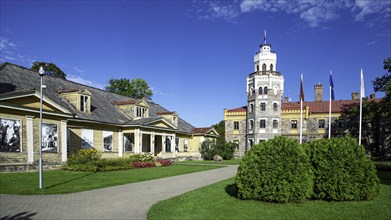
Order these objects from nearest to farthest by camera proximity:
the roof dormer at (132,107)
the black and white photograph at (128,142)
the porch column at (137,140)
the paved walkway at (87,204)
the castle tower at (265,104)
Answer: the paved walkway at (87,204), the porch column at (137,140), the black and white photograph at (128,142), the roof dormer at (132,107), the castle tower at (265,104)

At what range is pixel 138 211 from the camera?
8.91 m

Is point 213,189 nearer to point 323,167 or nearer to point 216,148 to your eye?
point 323,167

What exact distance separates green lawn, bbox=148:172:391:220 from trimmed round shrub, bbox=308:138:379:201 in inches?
14.0

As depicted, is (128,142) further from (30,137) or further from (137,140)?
(30,137)

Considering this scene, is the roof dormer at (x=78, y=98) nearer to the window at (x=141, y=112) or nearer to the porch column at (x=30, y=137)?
the porch column at (x=30, y=137)

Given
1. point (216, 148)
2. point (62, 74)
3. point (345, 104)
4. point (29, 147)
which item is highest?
point (62, 74)

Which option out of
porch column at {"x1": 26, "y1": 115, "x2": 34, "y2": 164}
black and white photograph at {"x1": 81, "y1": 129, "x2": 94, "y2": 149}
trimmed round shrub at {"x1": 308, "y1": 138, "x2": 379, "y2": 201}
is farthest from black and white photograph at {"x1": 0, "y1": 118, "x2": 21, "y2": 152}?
trimmed round shrub at {"x1": 308, "y1": 138, "x2": 379, "y2": 201}

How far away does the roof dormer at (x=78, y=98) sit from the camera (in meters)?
25.0

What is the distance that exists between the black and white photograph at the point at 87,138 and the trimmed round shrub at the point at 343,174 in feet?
63.1

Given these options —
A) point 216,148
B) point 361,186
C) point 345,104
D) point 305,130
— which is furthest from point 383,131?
point 361,186

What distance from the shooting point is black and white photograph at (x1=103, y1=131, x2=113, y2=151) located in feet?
88.4

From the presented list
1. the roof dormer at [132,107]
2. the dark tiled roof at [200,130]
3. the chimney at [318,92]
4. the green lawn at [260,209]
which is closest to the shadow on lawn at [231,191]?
the green lawn at [260,209]

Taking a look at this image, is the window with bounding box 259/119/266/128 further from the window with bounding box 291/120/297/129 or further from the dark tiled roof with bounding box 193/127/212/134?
the dark tiled roof with bounding box 193/127/212/134

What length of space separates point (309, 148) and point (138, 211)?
6346 millimetres
